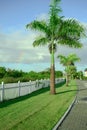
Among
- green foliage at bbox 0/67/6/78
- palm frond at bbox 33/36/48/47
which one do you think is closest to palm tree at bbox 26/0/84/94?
palm frond at bbox 33/36/48/47

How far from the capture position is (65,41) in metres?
29.5

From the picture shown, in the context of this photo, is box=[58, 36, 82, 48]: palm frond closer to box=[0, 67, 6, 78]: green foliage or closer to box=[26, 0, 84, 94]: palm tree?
box=[26, 0, 84, 94]: palm tree

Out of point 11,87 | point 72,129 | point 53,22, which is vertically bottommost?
point 72,129

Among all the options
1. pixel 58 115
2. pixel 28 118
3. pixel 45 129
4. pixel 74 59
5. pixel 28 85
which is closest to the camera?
pixel 45 129

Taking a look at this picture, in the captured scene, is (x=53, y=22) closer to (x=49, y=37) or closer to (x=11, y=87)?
(x=49, y=37)

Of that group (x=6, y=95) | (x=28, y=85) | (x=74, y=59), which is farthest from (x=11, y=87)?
(x=74, y=59)

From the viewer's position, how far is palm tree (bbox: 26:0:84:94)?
28.4m

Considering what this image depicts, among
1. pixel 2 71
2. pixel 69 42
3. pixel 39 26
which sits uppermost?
pixel 39 26

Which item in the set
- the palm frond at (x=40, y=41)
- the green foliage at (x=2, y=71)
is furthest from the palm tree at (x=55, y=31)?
the green foliage at (x=2, y=71)

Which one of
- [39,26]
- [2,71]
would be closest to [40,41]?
[39,26]

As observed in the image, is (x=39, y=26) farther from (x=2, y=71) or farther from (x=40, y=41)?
(x=2, y=71)

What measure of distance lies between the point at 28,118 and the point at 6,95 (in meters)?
8.18

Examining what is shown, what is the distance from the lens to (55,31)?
1147 inches

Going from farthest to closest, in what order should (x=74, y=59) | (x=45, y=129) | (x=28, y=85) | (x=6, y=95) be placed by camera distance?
(x=74, y=59)
(x=28, y=85)
(x=6, y=95)
(x=45, y=129)
